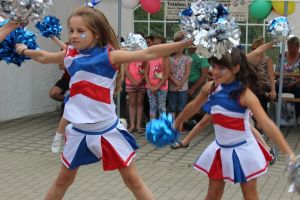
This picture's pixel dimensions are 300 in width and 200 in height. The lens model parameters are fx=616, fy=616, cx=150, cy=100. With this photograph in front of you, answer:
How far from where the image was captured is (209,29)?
13.1ft

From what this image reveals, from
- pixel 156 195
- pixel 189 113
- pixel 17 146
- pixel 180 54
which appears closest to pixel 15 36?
pixel 189 113

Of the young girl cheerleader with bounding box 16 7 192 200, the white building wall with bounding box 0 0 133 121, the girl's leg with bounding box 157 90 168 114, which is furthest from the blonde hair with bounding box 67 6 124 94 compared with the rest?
the white building wall with bounding box 0 0 133 121

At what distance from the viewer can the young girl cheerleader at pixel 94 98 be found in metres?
4.38

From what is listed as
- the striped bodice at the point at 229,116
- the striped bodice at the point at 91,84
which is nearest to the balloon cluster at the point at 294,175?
the striped bodice at the point at 229,116

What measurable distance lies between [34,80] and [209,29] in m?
8.00

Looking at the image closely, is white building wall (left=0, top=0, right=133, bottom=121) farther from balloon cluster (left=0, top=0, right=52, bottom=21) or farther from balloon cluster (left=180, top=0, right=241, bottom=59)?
balloon cluster (left=180, top=0, right=241, bottom=59)

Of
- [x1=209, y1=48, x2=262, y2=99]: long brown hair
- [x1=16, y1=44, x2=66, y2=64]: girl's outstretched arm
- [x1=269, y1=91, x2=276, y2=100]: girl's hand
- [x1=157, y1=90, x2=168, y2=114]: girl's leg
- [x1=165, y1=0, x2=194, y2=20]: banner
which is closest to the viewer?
[x1=209, y1=48, x2=262, y2=99]: long brown hair

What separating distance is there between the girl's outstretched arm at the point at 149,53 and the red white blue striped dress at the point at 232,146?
63 centimetres

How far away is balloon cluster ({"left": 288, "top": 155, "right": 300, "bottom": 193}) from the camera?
368 cm

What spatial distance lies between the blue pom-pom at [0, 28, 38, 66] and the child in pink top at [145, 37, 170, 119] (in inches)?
188

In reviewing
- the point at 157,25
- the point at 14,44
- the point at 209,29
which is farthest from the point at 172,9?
the point at 209,29

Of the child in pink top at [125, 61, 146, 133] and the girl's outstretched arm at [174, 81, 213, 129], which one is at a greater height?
the girl's outstretched arm at [174, 81, 213, 129]

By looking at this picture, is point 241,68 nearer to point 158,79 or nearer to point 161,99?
point 158,79

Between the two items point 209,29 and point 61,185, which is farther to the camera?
point 61,185
